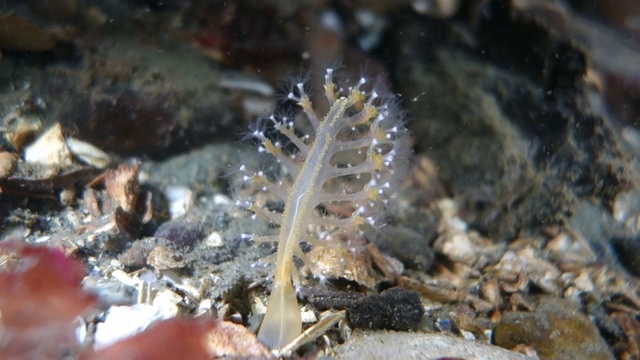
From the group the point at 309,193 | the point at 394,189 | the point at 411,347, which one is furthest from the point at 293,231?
the point at 394,189

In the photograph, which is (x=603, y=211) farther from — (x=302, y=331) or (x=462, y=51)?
(x=302, y=331)

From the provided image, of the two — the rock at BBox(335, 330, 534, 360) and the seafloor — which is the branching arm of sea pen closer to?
the seafloor

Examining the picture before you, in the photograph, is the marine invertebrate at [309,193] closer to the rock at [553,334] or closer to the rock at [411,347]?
the rock at [411,347]

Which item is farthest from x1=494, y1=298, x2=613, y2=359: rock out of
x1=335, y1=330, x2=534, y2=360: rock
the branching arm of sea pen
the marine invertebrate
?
the branching arm of sea pen

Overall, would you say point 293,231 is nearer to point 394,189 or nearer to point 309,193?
point 309,193

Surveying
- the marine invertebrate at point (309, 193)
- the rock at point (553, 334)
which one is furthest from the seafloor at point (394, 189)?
the marine invertebrate at point (309, 193)

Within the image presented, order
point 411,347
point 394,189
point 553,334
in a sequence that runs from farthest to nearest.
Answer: point 394,189 < point 553,334 < point 411,347

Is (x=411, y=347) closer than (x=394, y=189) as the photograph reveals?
Yes
